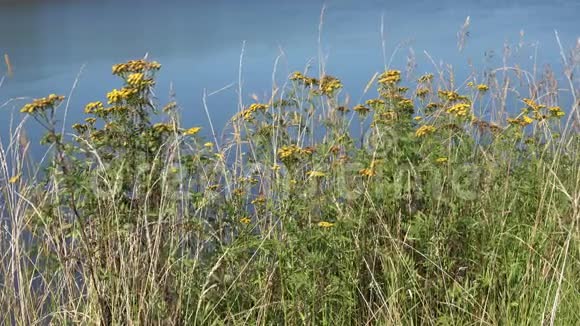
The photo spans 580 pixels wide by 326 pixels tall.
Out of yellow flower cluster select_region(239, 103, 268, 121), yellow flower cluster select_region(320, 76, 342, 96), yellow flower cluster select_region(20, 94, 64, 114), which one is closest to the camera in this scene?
yellow flower cluster select_region(20, 94, 64, 114)

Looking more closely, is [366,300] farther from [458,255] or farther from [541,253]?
[541,253]

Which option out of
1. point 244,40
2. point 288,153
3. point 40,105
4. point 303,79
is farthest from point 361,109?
Answer: point 244,40

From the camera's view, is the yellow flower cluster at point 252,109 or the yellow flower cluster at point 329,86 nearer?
the yellow flower cluster at point 252,109

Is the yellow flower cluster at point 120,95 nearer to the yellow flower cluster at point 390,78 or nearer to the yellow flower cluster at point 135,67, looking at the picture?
the yellow flower cluster at point 135,67

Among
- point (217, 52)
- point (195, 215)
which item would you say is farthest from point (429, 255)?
point (217, 52)

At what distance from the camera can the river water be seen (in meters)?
5.37

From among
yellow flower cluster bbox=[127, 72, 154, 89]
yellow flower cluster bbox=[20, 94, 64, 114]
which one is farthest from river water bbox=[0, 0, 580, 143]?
yellow flower cluster bbox=[20, 94, 64, 114]

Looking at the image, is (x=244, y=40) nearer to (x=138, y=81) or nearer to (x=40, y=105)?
(x=138, y=81)

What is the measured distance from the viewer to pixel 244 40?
5.35 m

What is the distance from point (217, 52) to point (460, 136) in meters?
5.34

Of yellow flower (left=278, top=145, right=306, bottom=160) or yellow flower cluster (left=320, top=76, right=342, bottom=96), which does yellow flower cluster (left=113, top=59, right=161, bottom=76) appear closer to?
yellow flower (left=278, top=145, right=306, bottom=160)

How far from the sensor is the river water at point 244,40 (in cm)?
537

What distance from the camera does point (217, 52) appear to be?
7.31m

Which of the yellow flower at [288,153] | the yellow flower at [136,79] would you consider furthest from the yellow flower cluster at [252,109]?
the yellow flower at [136,79]
